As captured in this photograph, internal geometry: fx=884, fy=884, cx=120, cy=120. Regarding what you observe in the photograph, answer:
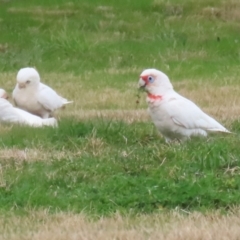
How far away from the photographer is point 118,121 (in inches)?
356

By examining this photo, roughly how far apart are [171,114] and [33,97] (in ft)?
7.43

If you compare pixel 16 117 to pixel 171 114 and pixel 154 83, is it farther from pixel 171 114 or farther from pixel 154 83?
pixel 171 114

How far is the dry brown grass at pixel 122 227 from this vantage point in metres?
5.25

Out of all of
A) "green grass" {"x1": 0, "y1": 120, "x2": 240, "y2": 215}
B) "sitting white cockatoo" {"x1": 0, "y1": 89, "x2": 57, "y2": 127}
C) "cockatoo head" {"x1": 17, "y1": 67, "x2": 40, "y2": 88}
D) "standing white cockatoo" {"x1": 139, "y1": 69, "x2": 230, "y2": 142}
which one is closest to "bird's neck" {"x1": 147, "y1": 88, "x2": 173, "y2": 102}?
"standing white cockatoo" {"x1": 139, "y1": 69, "x2": 230, "y2": 142}

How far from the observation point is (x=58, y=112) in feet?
34.5

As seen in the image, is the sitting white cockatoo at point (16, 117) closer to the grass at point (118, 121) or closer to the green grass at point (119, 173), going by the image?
the grass at point (118, 121)

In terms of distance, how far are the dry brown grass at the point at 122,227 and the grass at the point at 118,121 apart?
0.02 m

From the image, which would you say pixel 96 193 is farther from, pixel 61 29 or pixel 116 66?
pixel 61 29

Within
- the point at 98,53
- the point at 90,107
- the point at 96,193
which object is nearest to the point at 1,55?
the point at 98,53

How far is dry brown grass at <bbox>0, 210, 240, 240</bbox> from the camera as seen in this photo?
5246 mm

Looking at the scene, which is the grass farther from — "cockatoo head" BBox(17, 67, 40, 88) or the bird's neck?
"cockatoo head" BBox(17, 67, 40, 88)

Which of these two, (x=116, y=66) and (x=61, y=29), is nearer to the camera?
(x=116, y=66)

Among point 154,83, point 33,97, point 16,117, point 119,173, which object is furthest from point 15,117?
point 119,173

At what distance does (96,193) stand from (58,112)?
14.2 ft
